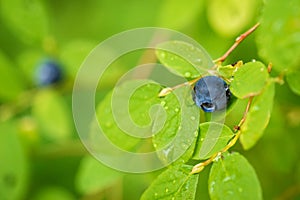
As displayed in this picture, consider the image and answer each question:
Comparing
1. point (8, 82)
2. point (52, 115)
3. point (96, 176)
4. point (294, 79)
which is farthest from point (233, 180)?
point (8, 82)

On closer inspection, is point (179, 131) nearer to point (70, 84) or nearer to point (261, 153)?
point (261, 153)

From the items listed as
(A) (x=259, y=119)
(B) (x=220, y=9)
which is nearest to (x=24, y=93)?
(B) (x=220, y=9)

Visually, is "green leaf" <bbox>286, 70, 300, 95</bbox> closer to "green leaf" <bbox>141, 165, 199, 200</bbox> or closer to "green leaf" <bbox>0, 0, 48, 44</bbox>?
"green leaf" <bbox>141, 165, 199, 200</bbox>

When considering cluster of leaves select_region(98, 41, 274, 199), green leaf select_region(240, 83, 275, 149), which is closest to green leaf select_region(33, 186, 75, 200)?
cluster of leaves select_region(98, 41, 274, 199)

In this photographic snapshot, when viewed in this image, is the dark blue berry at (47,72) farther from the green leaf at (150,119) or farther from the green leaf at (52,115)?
the green leaf at (150,119)

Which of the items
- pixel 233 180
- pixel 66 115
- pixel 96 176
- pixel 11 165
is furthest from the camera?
pixel 66 115

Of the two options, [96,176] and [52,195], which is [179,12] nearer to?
[96,176]
